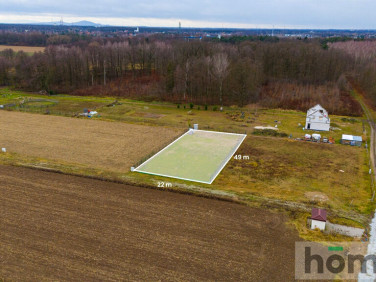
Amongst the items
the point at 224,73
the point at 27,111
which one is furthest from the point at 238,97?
the point at 27,111

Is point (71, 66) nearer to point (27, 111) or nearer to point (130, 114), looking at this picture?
point (27, 111)

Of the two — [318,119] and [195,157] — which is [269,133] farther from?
[195,157]

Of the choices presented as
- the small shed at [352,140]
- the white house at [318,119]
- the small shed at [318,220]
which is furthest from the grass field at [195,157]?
the small shed at [352,140]

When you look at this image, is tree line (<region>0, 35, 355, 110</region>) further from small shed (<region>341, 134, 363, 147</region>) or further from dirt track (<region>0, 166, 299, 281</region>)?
dirt track (<region>0, 166, 299, 281</region>)

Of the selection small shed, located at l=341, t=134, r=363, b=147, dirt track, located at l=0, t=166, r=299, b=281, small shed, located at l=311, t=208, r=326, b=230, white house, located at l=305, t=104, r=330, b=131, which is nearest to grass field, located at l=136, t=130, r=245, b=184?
dirt track, located at l=0, t=166, r=299, b=281

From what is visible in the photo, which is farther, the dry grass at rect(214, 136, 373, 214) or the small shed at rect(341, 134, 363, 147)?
the small shed at rect(341, 134, 363, 147)

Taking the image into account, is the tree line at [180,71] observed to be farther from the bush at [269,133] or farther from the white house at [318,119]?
the white house at [318,119]
